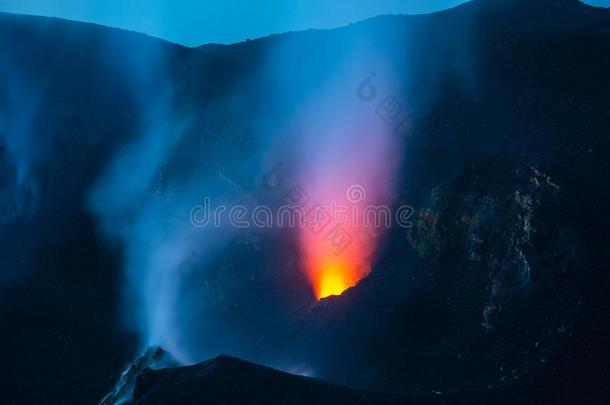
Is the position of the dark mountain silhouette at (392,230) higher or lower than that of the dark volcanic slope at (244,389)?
higher

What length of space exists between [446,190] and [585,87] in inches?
503

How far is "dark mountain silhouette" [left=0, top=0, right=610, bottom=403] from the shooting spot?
21484mm

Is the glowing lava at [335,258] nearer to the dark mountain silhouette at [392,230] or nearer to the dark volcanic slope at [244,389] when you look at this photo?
the dark mountain silhouette at [392,230]

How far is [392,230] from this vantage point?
33969 millimetres

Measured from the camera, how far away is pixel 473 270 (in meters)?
27.0

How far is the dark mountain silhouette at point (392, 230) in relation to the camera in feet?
70.5

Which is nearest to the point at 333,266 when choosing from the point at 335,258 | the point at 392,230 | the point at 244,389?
the point at 335,258

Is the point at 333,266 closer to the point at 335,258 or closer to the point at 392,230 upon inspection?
the point at 335,258

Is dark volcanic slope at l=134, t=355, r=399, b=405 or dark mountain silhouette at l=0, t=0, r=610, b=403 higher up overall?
dark mountain silhouette at l=0, t=0, r=610, b=403

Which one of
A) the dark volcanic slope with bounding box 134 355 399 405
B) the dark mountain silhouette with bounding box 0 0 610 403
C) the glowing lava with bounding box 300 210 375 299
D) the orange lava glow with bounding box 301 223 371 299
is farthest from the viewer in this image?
the glowing lava with bounding box 300 210 375 299

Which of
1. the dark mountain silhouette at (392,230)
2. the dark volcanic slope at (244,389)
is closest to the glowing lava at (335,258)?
the dark mountain silhouette at (392,230)

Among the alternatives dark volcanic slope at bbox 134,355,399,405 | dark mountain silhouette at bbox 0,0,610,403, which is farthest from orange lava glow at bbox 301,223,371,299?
dark volcanic slope at bbox 134,355,399,405

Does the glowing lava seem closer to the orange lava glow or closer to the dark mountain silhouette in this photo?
the orange lava glow

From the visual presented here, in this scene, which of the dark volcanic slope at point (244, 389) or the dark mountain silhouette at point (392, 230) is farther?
the dark mountain silhouette at point (392, 230)
